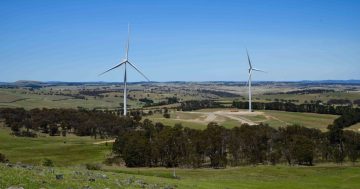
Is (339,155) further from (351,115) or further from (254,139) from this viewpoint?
(351,115)

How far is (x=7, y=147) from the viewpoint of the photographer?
132m

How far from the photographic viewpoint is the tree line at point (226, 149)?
103 m

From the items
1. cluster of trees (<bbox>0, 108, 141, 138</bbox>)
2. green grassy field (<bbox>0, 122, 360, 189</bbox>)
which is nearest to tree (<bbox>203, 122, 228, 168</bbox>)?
green grassy field (<bbox>0, 122, 360, 189</bbox>)

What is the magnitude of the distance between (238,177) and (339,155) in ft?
151

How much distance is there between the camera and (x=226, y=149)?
391ft

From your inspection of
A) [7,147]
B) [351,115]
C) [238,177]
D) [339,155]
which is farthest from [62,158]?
[351,115]

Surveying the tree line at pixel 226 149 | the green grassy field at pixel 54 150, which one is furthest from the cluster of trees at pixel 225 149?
the green grassy field at pixel 54 150

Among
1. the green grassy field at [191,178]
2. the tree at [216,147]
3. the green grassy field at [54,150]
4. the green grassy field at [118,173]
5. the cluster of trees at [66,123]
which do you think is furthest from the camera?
the cluster of trees at [66,123]

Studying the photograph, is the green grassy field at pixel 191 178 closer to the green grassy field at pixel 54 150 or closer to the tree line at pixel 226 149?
the tree line at pixel 226 149

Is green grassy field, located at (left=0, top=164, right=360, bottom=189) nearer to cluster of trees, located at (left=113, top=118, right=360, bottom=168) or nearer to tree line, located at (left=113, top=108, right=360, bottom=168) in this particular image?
tree line, located at (left=113, top=108, right=360, bottom=168)

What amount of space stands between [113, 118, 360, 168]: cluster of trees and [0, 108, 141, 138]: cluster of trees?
53.9m

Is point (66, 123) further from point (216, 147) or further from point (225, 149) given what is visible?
point (216, 147)

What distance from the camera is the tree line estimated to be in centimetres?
10331

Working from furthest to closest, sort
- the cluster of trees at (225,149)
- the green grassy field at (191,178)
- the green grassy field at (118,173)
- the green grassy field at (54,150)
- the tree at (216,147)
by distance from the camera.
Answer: the green grassy field at (54,150) < the cluster of trees at (225,149) < the tree at (216,147) < the green grassy field at (118,173) < the green grassy field at (191,178)
